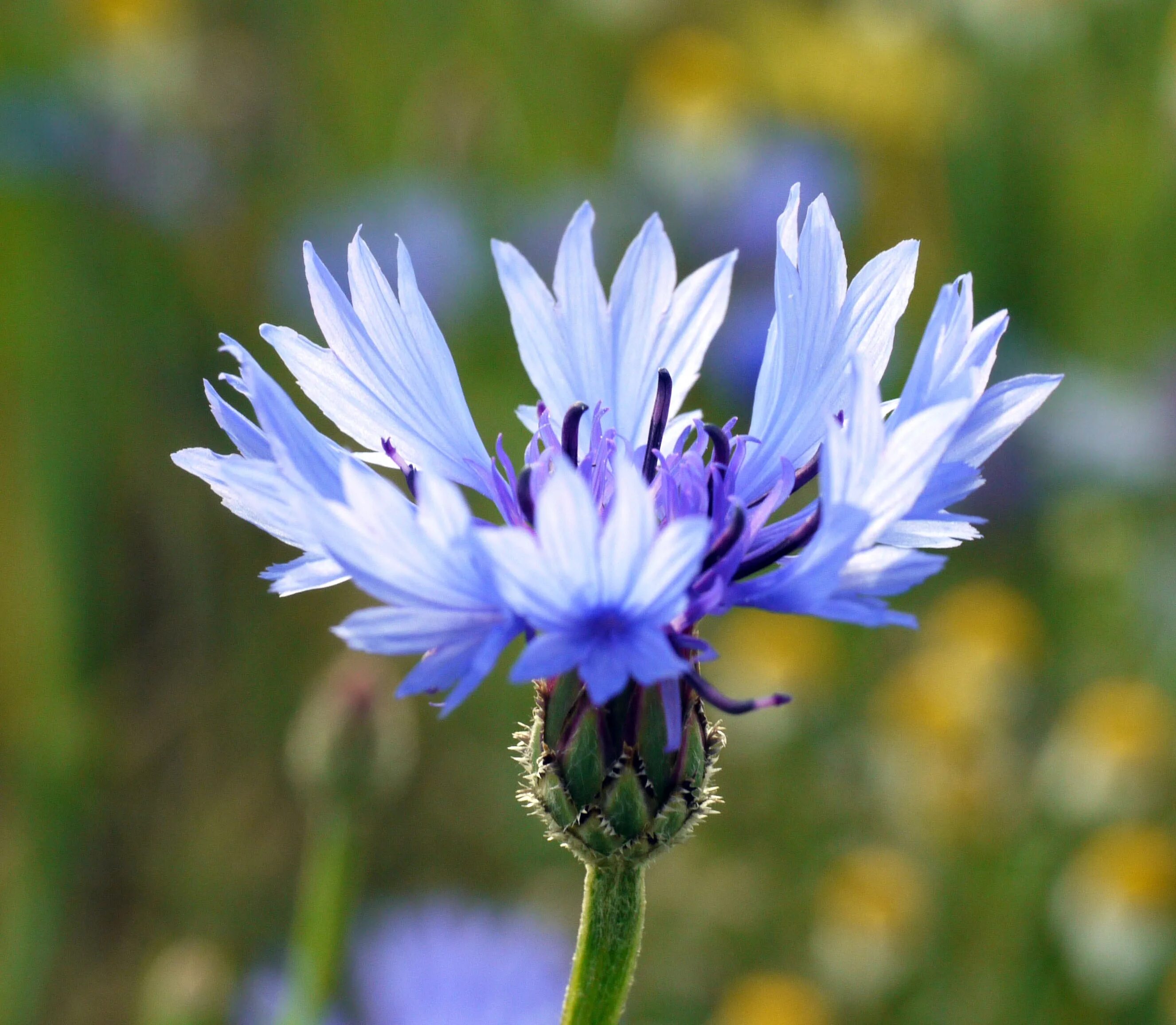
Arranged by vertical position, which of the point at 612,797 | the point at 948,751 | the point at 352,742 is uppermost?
the point at 612,797

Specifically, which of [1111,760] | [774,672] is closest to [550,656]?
[1111,760]

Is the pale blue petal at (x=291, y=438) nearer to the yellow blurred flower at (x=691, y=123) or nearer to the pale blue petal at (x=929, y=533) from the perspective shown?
the pale blue petal at (x=929, y=533)

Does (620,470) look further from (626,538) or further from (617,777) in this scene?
(617,777)

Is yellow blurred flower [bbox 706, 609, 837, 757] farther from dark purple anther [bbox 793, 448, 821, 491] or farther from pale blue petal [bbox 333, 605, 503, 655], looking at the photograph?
pale blue petal [bbox 333, 605, 503, 655]

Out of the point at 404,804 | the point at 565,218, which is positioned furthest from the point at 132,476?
the point at 565,218

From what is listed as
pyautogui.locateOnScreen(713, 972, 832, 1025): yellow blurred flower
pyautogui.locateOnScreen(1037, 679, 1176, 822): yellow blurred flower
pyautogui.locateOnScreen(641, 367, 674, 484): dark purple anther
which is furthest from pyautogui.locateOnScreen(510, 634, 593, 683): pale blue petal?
pyautogui.locateOnScreen(1037, 679, 1176, 822): yellow blurred flower
